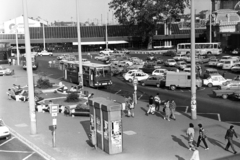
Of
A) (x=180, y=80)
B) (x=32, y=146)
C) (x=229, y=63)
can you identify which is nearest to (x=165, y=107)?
(x=32, y=146)

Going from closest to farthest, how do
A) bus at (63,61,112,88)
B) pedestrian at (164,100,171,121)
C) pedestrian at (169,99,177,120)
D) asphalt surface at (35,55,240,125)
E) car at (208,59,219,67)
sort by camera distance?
pedestrian at (164,100,171,121) → pedestrian at (169,99,177,120) → asphalt surface at (35,55,240,125) → bus at (63,61,112,88) → car at (208,59,219,67)

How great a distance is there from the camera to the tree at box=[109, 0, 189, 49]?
80625mm

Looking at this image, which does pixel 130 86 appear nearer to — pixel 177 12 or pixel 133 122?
pixel 133 122

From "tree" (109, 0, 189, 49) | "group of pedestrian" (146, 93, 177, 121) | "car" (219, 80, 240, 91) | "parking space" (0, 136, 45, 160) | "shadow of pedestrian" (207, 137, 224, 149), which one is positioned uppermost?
"tree" (109, 0, 189, 49)

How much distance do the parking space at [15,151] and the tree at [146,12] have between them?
65.1 metres

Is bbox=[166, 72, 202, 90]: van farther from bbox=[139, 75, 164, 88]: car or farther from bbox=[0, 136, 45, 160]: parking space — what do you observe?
bbox=[0, 136, 45, 160]: parking space

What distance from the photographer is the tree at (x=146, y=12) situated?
265 ft

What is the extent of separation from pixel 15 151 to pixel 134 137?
247 inches

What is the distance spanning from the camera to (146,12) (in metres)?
80.5

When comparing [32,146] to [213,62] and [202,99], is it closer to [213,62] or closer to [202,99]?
[202,99]

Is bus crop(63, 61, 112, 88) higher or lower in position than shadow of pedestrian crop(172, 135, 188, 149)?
higher

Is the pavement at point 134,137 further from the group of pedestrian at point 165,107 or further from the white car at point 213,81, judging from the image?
the white car at point 213,81

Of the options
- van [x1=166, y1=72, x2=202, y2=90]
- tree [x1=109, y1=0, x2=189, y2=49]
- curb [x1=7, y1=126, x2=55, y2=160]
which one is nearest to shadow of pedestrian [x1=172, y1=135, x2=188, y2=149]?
curb [x1=7, y1=126, x2=55, y2=160]

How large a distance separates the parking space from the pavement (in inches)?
12.9
